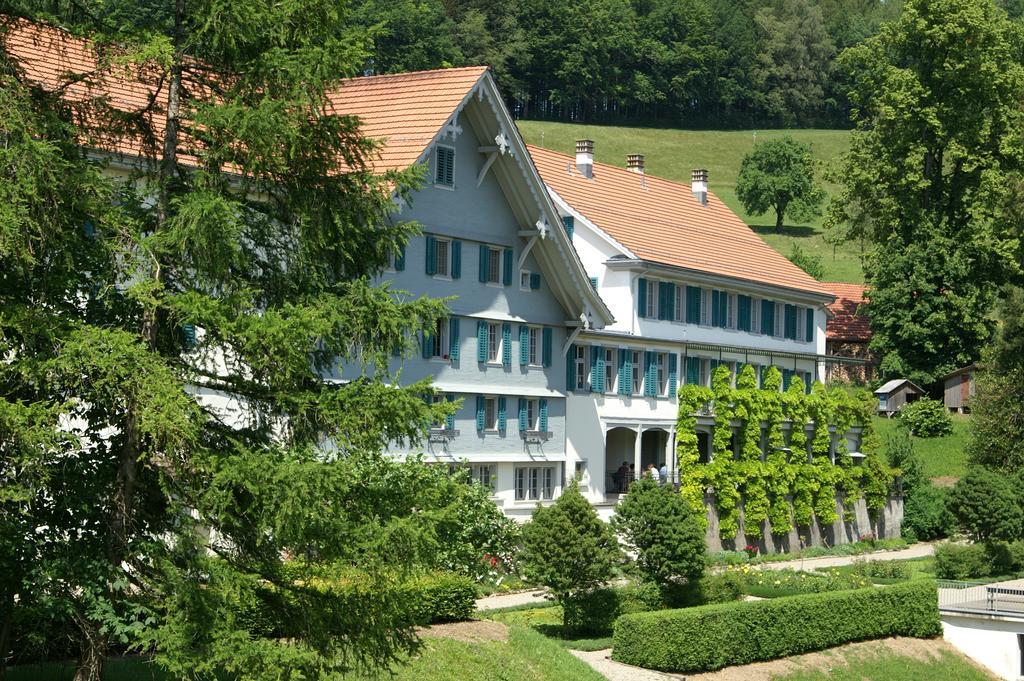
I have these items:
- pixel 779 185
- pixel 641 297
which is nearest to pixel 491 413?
pixel 641 297

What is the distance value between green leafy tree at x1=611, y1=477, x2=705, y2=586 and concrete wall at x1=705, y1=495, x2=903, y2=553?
10.7 m

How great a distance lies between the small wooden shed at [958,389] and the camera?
66500 millimetres

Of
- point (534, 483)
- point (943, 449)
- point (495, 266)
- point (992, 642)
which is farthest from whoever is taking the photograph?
point (943, 449)

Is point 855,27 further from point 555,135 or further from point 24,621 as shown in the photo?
point 24,621

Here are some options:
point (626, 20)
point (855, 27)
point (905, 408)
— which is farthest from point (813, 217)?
point (905, 408)

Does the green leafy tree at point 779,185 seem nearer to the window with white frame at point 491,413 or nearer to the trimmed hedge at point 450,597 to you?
the window with white frame at point 491,413

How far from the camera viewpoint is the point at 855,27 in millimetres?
163000

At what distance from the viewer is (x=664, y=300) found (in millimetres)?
51500

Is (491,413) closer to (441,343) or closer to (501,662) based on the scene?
(441,343)

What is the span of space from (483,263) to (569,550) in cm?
1084

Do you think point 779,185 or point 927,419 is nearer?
point 927,419

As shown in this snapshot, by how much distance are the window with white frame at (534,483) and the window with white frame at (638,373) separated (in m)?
5.08

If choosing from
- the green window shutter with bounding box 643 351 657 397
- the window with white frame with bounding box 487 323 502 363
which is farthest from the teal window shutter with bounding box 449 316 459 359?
the green window shutter with bounding box 643 351 657 397

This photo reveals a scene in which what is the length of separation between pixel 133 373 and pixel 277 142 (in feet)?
10.4
